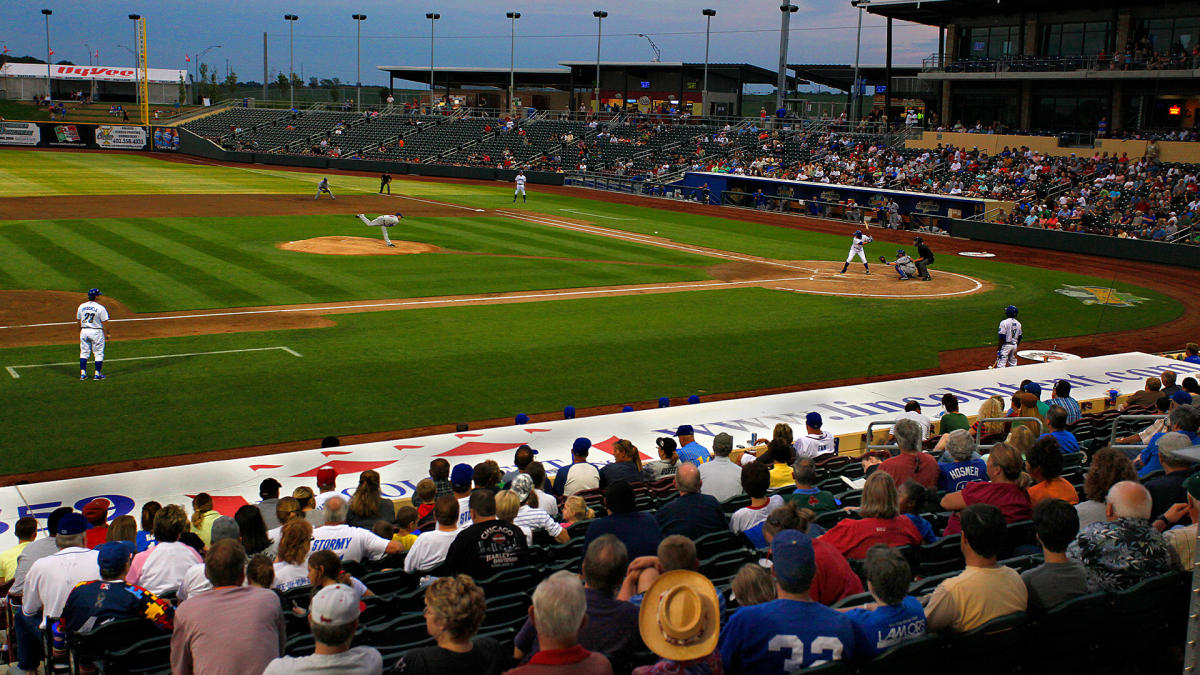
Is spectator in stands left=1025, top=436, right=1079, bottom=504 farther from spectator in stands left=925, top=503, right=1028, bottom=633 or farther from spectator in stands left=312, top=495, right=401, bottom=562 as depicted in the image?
spectator in stands left=312, top=495, right=401, bottom=562

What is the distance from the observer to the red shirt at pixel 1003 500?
7363 mm

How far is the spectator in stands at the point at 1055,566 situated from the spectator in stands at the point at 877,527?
0.99m

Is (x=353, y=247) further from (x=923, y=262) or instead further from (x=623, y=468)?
(x=623, y=468)

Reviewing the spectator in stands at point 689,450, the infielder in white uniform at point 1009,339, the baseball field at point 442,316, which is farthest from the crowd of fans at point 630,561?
the infielder in white uniform at point 1009,339

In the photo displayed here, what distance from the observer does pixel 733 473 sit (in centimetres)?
938

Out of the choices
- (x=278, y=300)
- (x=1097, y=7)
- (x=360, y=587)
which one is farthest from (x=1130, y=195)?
(x=360, y=587)

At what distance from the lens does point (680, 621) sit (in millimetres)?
4406

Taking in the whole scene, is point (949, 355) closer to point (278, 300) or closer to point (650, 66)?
point (278, 300)

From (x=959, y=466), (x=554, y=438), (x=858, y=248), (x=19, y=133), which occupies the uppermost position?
(x=19, y=133)

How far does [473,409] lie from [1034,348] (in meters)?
13.2

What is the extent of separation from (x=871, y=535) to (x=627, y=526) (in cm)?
169

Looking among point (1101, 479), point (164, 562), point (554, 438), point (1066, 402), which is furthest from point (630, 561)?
point (1066, 402)

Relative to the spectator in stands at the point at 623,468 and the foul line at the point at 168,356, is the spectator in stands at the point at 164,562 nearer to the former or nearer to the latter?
the spectator in stands at the point at 623,468

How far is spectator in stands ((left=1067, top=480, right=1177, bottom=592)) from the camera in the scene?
603 centimetres
